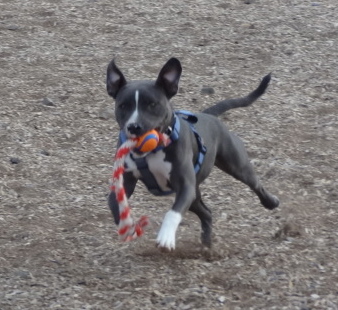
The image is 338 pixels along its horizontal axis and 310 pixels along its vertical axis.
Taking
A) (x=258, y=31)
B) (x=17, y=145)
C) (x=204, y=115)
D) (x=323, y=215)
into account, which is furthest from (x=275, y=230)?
(x=258, y=31)

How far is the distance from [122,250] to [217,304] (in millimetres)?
970

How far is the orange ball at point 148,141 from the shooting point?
202 inches

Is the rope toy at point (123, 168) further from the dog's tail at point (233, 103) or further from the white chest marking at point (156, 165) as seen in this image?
the dog's tail at point (233, 103)

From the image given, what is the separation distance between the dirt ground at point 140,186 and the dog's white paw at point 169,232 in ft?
1.32

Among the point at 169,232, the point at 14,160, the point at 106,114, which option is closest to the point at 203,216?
the point at 169,232

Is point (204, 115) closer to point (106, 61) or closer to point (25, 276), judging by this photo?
→ point (25, 276)

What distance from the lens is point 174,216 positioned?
5.14 m

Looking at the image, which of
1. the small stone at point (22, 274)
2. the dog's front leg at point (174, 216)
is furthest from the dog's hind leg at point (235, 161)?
the small stone at point (22, 274)

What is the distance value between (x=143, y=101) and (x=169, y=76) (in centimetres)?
26

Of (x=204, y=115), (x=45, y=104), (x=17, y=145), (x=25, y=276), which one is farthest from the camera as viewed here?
(x=45, y=104)

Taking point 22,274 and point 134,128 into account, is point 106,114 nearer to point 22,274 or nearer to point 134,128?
point 22,274

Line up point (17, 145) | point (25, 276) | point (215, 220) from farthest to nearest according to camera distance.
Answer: point (17, 145) → point (215, 220) → point (25, 276)

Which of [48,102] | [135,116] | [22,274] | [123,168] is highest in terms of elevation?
[135,116]

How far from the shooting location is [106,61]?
9602mm
